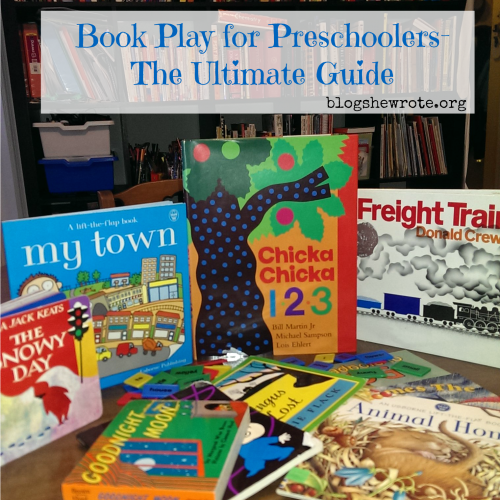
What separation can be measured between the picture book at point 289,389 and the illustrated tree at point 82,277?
0.25m

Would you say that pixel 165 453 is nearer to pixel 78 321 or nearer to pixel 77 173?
pixel 78 321

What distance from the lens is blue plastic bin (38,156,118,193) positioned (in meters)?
2.51

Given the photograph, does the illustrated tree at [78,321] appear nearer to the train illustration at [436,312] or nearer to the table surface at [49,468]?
the table surface at [49,468]

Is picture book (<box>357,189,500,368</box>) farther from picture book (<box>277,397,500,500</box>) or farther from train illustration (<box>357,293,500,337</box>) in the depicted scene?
picture book (<box>277,397,500,500</box>)

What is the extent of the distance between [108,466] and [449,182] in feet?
10.2

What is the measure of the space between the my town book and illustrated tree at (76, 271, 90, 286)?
0.21m

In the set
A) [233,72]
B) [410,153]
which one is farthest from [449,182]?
[233,72]

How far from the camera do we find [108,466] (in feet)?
1.74

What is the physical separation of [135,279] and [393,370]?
42 centimetres

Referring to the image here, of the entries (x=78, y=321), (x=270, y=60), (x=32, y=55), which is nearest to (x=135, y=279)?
(x=78, y=321)

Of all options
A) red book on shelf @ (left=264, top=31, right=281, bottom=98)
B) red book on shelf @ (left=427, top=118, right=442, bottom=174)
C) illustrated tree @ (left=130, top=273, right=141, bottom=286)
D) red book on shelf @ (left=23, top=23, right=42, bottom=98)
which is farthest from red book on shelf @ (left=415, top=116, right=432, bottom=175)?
illustrated tree @ (left=130, top=273, right=141, bottom=286)

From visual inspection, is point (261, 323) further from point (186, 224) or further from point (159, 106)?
point (159, 106)

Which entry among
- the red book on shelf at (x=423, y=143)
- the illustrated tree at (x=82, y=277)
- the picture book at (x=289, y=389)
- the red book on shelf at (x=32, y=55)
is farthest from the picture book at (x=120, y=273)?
the red book on shelf at (x=423, y=143)

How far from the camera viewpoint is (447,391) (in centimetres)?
72
